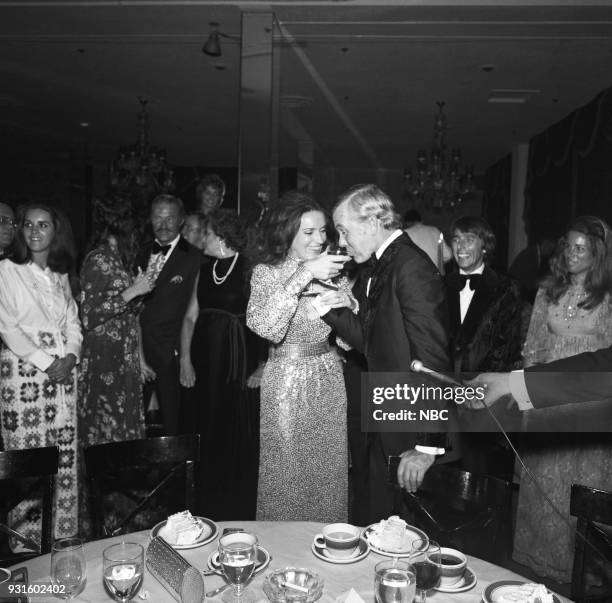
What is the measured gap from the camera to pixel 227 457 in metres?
3.51

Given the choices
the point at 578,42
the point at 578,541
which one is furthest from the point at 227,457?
the point at 578,42

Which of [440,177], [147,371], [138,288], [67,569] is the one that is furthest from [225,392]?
[440,177]

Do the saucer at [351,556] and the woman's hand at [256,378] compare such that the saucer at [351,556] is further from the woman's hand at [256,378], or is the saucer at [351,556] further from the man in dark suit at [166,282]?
the man in dark suit at [166,282]

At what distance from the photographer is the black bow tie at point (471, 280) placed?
334 cm

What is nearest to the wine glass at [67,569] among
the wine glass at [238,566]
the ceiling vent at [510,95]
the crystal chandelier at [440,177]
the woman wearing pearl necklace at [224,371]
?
the wine glass at [238,566]

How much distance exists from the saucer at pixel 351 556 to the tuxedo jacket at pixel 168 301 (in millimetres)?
2398

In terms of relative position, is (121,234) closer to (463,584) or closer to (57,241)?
(57,241)

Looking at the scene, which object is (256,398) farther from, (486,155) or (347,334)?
(486,155)

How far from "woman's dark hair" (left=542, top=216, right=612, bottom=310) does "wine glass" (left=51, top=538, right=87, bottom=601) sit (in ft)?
7.57

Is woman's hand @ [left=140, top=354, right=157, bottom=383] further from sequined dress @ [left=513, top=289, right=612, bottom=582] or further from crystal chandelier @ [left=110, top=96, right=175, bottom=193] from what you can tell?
crystal chandelier @ [left=110, top=96, right=175, bottom=193]

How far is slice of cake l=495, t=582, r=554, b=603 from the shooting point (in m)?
1.11

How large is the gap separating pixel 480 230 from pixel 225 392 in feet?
5.68

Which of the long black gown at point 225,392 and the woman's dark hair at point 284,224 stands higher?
the woman's dark hair at point 284,224

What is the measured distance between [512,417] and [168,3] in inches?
146
